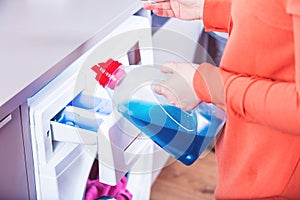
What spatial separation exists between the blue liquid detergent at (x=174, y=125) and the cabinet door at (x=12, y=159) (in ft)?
0.74

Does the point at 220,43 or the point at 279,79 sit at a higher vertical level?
the point at 279,79

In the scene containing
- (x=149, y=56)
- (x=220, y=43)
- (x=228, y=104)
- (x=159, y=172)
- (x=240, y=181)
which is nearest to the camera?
(x=228, y=104)

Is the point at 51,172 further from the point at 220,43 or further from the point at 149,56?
the point at 220,43

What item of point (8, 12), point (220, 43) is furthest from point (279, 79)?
point (220, 43)

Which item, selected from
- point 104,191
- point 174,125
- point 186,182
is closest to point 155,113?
point 174,125

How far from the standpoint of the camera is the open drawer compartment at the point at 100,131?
111 cm

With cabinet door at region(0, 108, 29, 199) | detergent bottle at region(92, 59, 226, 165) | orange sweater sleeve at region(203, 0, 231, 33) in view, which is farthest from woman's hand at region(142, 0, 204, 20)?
cabinet door at region(0, 108, 29, 199)

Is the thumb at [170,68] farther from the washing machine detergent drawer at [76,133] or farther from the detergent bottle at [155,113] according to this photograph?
the washing machine detergent drawer at [76,133]

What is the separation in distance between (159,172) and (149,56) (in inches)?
29.5

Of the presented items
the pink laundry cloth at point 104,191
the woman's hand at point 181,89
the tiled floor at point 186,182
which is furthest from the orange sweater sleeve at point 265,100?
the tiled floor at point 186,182

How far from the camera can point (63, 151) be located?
1167 millimetres

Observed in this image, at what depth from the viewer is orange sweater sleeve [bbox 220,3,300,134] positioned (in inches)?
34.0

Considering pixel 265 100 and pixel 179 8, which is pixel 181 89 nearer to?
pixel 265 100

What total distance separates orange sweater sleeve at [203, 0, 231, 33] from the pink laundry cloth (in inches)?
21.2
